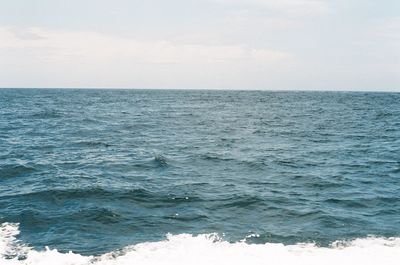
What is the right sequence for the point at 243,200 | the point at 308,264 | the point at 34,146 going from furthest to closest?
the point at 34,146
the point at 243,200
the point at 308,264

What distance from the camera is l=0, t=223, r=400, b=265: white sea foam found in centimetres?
1366

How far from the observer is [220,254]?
14250mm

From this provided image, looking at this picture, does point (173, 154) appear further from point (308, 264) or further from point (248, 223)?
point (308, 264)

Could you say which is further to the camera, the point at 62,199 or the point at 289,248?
the point at 62,199

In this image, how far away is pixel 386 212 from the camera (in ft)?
63.3

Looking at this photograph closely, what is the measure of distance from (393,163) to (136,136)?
23.8 m

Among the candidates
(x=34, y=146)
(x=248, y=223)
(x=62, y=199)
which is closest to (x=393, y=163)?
(x=248, y=223)

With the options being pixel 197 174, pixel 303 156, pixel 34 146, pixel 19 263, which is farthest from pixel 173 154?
pixel 19 263

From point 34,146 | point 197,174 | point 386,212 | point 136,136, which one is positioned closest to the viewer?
point 386,212

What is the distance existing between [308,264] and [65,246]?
27.5ft

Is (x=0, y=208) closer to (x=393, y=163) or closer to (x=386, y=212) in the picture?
(x=386, y=212)

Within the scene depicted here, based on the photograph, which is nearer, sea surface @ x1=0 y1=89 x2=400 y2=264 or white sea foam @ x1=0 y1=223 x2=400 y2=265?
white sea foam @ x1=0 y1=223 x2=400 y2=265

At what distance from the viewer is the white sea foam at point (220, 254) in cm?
1366

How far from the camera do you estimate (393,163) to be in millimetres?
29547
